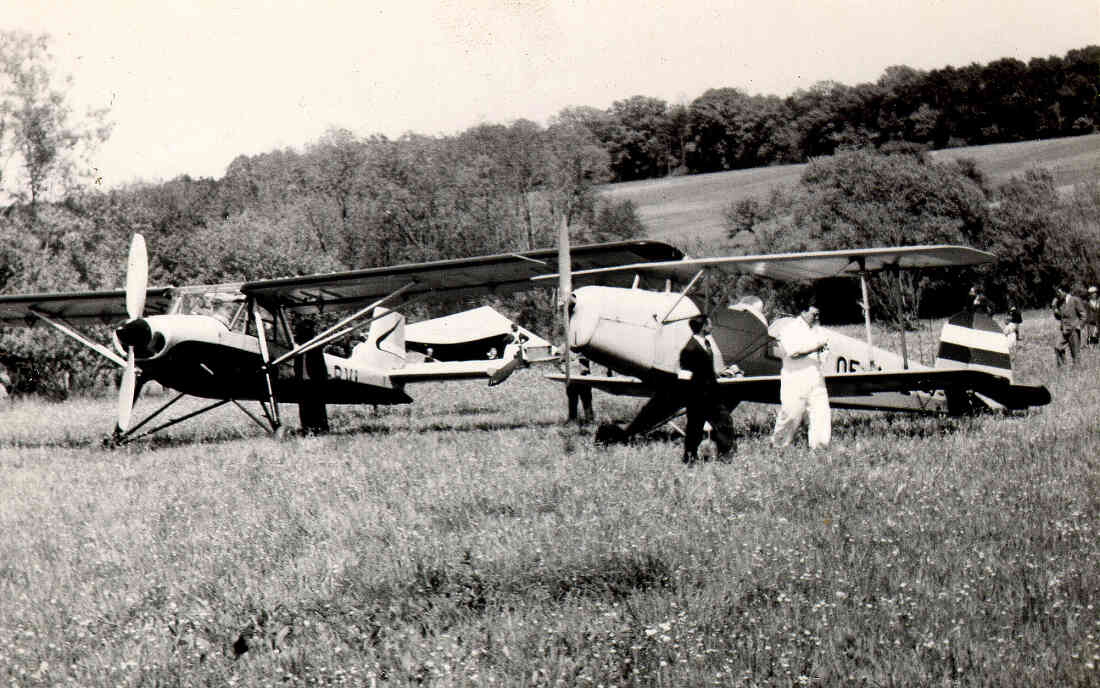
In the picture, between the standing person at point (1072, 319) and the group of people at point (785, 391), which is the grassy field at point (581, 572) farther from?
the standing person at point (1072, 319)

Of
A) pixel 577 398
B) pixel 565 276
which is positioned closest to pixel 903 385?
pixel 565 276

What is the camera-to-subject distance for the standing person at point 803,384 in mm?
9734

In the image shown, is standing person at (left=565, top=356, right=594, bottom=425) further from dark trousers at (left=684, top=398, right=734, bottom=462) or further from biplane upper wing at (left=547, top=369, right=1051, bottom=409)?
dark trousers at (left=684, top=398, right=734, bottom=462)

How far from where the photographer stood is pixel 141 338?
1219cm

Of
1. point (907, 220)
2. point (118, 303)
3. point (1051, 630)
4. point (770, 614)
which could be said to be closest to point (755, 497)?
point (770, 614)

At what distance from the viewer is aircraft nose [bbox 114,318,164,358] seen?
12094 mm

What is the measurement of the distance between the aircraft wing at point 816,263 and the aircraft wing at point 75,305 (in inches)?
295

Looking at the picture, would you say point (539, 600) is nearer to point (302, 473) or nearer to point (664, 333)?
point (302, 473)

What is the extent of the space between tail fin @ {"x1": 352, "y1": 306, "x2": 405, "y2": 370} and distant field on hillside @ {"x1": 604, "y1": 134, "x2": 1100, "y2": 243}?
41008 mm

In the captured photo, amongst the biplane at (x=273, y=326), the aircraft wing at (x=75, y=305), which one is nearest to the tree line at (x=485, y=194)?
the aircraft wing at (x=75, y=305)

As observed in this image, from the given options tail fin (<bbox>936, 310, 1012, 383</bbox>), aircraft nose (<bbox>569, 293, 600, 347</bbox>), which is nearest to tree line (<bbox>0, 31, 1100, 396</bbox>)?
aircraft nose (<bbox>569, 293, 600, 347</bbox>)

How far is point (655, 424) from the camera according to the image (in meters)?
10.8

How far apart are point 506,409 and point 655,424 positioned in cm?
722

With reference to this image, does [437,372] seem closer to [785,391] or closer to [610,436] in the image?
[610,436]
